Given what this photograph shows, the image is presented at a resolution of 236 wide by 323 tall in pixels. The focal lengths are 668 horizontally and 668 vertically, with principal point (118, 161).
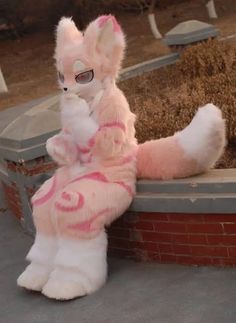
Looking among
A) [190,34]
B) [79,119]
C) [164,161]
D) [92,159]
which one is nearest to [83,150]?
[92,159]

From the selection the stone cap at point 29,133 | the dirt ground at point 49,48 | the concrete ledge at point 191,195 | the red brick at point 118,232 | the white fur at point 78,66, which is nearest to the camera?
the concrete ledge at point 191,195

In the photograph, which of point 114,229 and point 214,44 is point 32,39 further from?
point 114,229

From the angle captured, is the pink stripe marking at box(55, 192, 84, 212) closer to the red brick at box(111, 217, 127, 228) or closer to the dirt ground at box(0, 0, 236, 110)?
the red brick at box(111, 217, 127, 228)

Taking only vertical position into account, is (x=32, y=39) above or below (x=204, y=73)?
below

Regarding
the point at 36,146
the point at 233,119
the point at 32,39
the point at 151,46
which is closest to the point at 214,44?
the point at 233,119

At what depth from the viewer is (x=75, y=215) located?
391 centimetres

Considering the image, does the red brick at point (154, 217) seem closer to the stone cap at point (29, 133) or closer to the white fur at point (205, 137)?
the white fur at point (205, 137)

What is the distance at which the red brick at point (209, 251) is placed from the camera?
154 inches

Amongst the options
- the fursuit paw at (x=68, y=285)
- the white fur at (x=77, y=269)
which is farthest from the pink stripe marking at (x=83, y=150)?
the fursuit paw at (x=68, y=285)

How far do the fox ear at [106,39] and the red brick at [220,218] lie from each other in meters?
1.10

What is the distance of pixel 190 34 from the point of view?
30.0 ft

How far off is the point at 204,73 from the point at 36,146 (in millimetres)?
3047

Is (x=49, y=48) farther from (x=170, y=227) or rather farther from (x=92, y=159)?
(x=170, y=227)

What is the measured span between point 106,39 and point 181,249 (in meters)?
1.36
